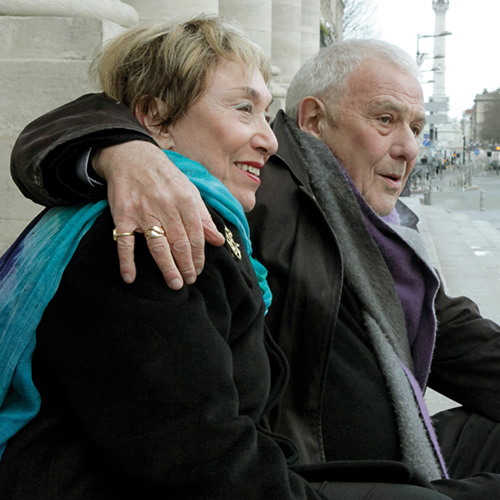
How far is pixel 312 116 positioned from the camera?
2.82 meters

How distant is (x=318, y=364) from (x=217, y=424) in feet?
2.71

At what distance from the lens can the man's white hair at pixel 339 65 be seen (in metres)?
2.73

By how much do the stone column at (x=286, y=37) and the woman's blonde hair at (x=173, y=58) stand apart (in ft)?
33.8

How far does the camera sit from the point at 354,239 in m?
2.45

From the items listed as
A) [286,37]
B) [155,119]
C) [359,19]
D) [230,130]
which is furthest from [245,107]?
[359,19]

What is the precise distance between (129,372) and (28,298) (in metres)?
0.26

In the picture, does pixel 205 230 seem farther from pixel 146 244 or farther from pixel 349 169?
pixel 349 169

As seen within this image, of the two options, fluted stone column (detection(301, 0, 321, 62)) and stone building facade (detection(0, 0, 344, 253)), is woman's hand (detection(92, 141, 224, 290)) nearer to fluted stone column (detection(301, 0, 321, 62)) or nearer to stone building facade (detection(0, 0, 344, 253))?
stone building facade (detection(0, 0, 344, 253))

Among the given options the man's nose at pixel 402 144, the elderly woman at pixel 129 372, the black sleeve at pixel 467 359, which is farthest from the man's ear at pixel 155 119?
the black sleeve at pixel 467 359

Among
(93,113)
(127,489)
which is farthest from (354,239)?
(127,489)

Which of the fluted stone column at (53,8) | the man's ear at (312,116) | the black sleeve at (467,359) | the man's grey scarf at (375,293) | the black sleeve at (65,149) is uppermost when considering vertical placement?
the fluted stone column at (53,8)

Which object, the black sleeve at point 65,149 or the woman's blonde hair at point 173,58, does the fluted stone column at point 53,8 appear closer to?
the woman's blonde hair at point 173,58

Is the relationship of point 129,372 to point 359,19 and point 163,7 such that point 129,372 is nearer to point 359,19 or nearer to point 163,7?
point 163,7

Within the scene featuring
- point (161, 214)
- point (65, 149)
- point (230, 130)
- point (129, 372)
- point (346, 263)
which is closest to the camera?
point (129, 372)
